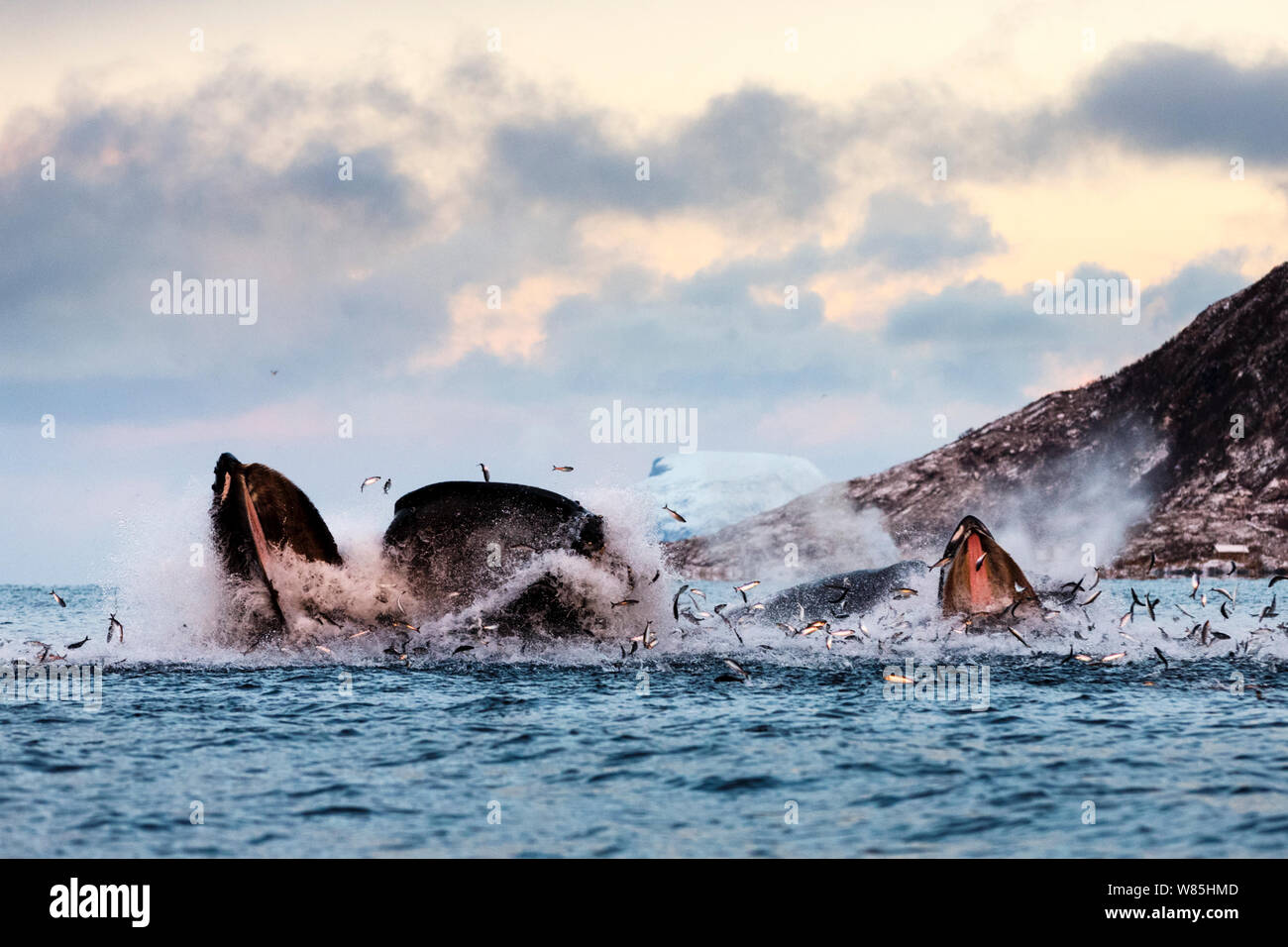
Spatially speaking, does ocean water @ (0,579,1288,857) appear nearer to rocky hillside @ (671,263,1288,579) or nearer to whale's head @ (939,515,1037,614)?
whale's head @ (939,515,1037,614)

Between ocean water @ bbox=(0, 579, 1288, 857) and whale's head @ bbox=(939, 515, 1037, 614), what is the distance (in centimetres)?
91

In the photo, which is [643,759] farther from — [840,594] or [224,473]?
[840,594]

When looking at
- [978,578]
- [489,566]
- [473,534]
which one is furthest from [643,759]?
[978,578]

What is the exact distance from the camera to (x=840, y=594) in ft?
86.8

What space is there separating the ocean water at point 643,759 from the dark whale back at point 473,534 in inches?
55.6

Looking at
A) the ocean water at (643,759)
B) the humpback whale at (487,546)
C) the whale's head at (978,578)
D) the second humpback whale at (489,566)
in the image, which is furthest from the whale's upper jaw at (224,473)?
the whale's head at (978,578)

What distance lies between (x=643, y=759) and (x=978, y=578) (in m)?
9.80

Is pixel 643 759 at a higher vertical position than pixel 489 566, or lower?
lower

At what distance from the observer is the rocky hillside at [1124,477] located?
412 ft

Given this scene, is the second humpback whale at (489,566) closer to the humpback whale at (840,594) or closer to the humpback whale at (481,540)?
the humpback whale at (481,540)

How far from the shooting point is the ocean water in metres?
9.33
